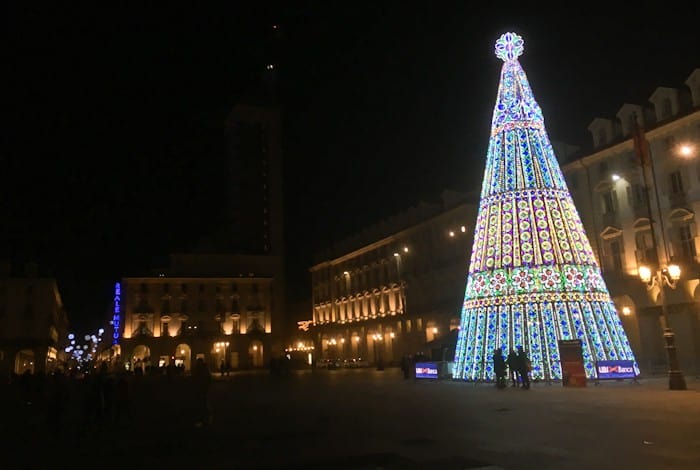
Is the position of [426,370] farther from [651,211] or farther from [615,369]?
[651,211]

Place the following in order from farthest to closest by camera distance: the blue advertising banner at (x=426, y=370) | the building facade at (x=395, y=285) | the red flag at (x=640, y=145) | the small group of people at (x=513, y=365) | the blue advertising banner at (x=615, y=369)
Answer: the building facade at (x=395, y=285) < the blue advertising banner at (x=426, y=370) < the red flag at (x=640, y=145) < the blue advertising banner at (x=615, y=369) < the small group of people at (x=513, y=365)

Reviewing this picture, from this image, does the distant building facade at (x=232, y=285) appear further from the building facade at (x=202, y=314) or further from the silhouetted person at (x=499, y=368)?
the silhouetted person at (x=499, y=368)

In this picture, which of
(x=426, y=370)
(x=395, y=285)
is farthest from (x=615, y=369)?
(x=395, y=285)

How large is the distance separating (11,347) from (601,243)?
196ft

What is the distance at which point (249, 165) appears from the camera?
315ft

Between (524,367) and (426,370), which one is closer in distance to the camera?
(524,367)

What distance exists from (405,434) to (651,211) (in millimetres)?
29287

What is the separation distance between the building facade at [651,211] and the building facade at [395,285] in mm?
15008

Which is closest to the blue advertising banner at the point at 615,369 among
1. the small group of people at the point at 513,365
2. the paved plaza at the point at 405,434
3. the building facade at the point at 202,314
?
the paved plaza at the point at 405,434

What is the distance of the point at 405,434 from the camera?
498 inches

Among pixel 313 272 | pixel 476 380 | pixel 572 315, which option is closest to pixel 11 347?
pixel 313 272

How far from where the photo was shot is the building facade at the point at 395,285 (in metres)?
57.5

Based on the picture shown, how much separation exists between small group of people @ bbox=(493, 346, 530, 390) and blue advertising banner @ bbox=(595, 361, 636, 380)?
2926 millimetres

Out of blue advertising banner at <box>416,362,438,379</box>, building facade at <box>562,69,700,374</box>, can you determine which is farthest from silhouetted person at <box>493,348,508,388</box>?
building facade at <box>562,69,700,374</box>
